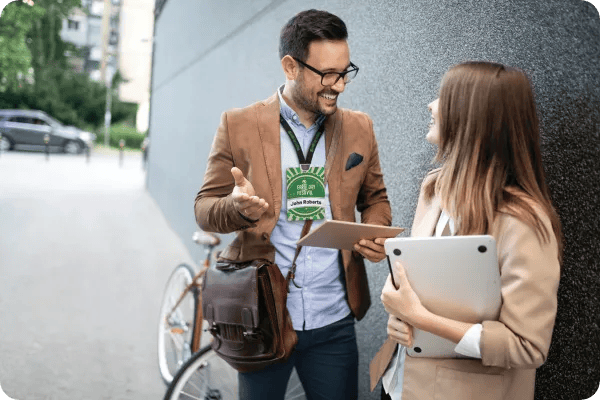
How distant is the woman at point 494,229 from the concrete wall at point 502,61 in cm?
27

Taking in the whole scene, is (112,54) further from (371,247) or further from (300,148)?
(371,247)

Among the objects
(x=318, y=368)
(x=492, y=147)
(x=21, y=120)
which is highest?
(x=492, y=147)

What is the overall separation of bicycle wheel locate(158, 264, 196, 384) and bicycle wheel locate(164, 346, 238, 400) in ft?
2.97

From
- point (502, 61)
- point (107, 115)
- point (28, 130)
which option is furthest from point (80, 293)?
point (107, 115)

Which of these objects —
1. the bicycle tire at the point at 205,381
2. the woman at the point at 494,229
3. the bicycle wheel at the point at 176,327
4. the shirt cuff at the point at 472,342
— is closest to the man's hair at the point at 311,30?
the woman at the point at 494,229

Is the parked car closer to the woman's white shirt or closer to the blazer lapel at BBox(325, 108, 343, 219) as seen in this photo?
the blazer lapel at BBox(325, 108, 343, 219)

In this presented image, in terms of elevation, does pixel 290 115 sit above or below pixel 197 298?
above

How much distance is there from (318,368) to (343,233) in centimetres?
60

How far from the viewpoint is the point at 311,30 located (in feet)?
6.58

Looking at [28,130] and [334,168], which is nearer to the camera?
[334,168]

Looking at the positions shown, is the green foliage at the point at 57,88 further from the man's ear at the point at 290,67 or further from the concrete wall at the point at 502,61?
the man's ear at the point at 290,67

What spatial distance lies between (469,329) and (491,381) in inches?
6.7

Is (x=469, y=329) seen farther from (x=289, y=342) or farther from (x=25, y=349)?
(x=25, y=349)

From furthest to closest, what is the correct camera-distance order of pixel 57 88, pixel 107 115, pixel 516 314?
pixel 107 115, pixel 57 88, pixel 516 314
